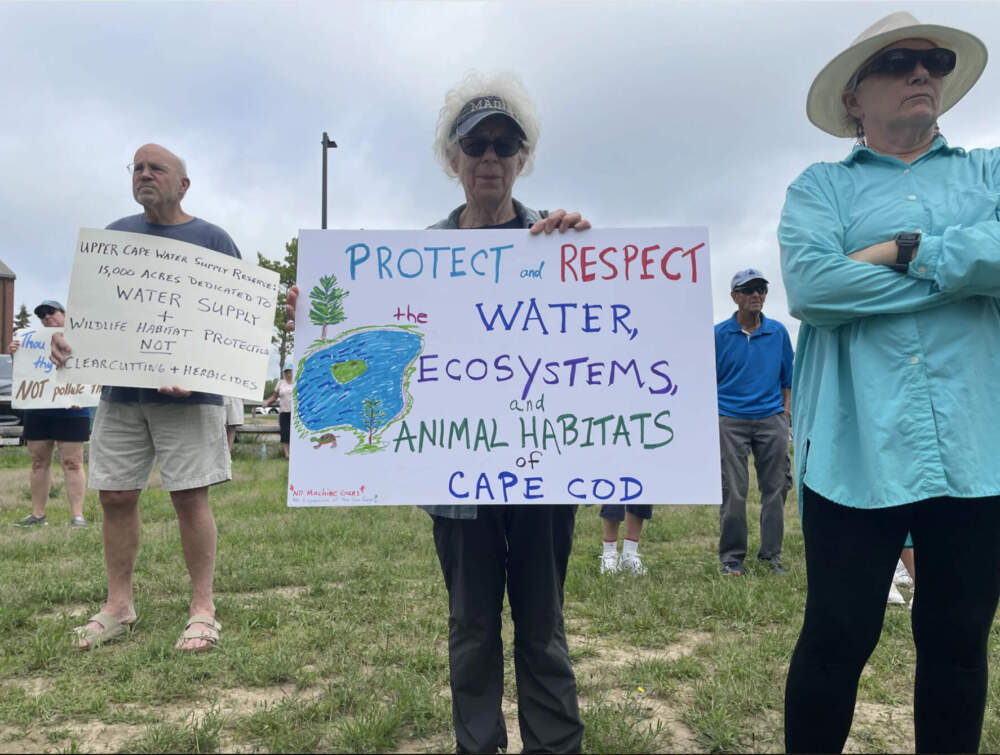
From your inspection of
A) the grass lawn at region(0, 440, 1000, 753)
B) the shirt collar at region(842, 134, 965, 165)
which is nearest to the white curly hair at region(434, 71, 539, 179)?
the shirt collar at region(842, 134, 965, 165)

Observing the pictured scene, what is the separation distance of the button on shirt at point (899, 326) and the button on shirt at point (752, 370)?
2.96 metres

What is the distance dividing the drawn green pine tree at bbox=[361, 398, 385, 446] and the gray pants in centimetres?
313

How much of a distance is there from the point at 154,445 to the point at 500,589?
1.92 meters

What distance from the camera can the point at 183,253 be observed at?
9.53 feet

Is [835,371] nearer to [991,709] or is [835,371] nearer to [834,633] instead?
[834,633]

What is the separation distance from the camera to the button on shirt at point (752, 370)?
4.70 m

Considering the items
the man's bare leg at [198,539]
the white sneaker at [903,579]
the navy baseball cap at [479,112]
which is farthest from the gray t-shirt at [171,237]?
the white sneaker at [903,579]

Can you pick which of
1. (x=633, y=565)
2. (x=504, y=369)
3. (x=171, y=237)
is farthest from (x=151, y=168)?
(x=633, y=565)

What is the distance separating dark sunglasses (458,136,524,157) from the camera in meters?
2.03

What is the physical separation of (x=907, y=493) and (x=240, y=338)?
8.11 feet

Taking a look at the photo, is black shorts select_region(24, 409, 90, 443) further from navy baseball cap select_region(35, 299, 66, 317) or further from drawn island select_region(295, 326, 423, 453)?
drawn island select_region(295, 326, 423, 453)

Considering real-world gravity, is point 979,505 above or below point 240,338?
below

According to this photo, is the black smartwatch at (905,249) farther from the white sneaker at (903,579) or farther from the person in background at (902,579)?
the white sneaker at (903,579)

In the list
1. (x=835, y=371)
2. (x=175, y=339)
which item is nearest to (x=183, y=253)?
(x=175, y=339)
